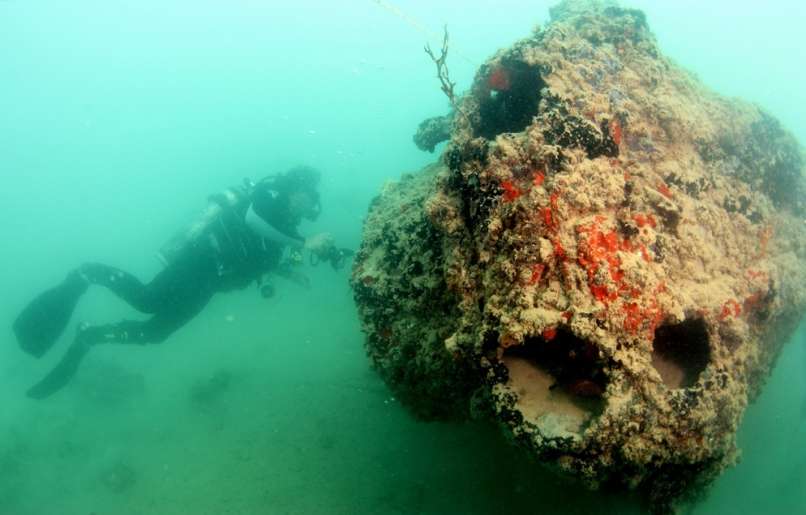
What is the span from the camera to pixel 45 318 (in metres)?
8.52

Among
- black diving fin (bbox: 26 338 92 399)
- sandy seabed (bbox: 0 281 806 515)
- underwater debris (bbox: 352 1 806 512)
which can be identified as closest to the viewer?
underwater debris (bbox: 352 1 806 512)

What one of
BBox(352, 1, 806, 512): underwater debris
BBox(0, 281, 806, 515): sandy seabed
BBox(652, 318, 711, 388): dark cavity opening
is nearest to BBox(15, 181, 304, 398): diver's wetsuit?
BBox(0, 281, 806, 515): sandy seabed

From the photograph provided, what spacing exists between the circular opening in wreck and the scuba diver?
702 cm

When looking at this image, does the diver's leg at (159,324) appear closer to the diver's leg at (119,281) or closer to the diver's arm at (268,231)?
the diver's leg at (119,281)

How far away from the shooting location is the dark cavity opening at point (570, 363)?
2.71 m

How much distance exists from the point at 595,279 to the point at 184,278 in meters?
8.44

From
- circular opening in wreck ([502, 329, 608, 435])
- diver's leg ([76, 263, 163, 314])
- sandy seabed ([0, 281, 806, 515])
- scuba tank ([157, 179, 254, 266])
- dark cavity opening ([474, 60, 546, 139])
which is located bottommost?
sandy seabed ([0, 281, 806, 515])

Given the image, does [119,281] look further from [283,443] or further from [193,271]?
[283,443]

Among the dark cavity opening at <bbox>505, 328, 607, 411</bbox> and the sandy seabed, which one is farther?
the sandy seabed

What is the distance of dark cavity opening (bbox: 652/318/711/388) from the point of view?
2.99 metres

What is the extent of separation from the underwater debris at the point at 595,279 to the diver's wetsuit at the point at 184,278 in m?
5.10

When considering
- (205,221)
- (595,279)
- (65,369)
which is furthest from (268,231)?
(595,279)

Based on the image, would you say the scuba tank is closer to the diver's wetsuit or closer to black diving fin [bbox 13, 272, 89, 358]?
the diver's wetsuit

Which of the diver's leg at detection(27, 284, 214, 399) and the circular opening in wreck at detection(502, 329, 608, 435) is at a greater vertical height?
the circular opening in wreck at detection(502, 329, 608, 435)
